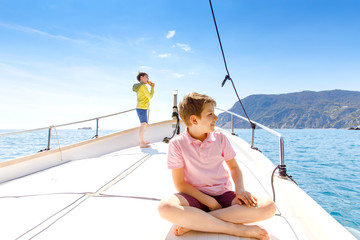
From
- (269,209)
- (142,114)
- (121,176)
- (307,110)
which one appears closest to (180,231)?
(269,209)

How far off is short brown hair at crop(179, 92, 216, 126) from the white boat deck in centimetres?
62

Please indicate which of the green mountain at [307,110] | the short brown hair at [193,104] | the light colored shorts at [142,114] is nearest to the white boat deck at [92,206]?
the short brown hair at [193,104]

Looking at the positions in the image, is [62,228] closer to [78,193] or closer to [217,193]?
[78,193]

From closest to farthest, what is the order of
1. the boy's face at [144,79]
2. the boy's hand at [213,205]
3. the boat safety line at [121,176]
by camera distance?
the boy's hand at [213,205], the boat safety line at [121,176], the boy's face at [144,79]

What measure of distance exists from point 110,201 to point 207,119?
933 mm

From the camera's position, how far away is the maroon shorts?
108 cm

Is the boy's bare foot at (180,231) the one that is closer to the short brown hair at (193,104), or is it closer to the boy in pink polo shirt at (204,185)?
the boy in pink polo shirt at (204,185)

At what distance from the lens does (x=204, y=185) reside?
3.84 ft

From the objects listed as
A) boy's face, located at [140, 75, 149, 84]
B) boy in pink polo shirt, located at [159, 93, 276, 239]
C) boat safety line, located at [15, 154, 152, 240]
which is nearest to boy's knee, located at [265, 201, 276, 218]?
boy in pink polo shirt, located at [159, 93, 276, 239]

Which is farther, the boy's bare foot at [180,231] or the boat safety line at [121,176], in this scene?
the boat safety line at [121,176]

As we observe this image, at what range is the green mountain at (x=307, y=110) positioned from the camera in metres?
115

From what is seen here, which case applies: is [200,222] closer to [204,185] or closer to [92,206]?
[204,185]

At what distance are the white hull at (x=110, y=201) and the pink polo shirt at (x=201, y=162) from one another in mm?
253

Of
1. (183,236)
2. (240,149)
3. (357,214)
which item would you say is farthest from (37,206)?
(357,214)
